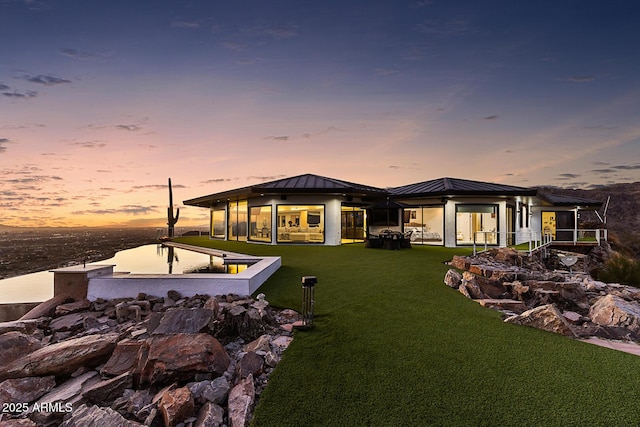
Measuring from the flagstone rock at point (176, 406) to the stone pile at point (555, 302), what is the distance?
417 centimetres

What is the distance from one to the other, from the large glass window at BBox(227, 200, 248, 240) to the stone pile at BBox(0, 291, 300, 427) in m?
13.2

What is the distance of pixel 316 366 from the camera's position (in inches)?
113

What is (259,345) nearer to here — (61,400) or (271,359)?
(271,359)

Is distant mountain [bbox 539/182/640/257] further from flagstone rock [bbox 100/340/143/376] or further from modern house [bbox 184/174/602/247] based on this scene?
flagstone rock [bbox 100/340/143/376]

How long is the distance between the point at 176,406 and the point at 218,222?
1939cm

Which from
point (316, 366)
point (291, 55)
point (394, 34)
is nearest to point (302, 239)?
point (291, 55)

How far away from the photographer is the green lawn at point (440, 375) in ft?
7.12

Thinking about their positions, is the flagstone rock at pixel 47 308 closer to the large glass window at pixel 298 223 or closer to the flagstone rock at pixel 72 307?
the flagstone rock at pixel 72 307

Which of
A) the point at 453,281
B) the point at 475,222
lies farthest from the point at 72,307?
the point at 475,222

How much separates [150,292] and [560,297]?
297 inches

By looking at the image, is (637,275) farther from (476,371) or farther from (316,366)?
(316,366)

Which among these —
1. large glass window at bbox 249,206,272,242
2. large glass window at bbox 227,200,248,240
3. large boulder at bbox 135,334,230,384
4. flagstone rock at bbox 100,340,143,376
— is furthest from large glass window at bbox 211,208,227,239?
large boulder at bbox 135,334,230,384

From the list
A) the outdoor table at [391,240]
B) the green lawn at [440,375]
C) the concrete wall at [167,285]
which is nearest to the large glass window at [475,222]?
the outdoor table at [391,240]

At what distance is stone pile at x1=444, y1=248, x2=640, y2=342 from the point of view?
3.83 m
